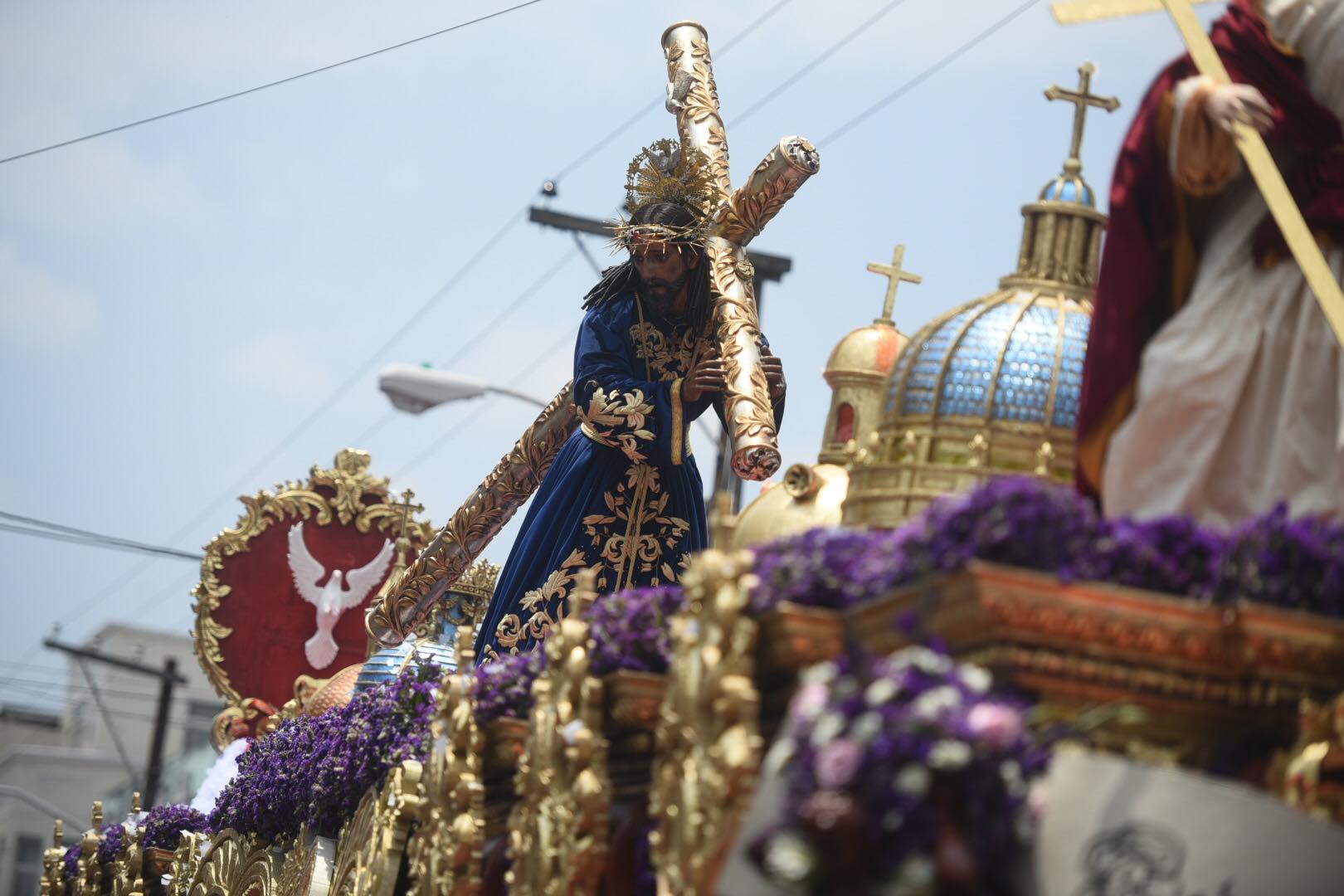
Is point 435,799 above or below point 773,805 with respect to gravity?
above

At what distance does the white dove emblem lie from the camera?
16094 millimetres

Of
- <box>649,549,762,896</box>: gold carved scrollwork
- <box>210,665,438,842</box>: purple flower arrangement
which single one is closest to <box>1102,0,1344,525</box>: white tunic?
<box>649,549,762,896</box>: gold carved scrollwork

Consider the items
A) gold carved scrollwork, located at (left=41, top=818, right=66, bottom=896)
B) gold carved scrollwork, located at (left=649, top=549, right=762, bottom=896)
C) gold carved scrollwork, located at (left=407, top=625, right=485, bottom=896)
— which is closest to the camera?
gold carved scrollwork, located at (left=649, top=549, right=762, bottom=896)

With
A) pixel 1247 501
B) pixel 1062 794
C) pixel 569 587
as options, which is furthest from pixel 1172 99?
pixel 569 587

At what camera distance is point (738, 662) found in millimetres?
5352

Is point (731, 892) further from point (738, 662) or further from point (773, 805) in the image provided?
point (738, 662)

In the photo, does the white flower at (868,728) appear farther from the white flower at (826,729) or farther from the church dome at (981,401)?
the church dome at (981,401)

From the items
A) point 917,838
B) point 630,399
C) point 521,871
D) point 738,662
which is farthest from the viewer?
point 630,399

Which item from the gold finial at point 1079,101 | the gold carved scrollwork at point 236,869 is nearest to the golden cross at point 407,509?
the gold carved scrollwork at point 236,869

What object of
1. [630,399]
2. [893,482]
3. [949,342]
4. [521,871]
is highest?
[630,399]

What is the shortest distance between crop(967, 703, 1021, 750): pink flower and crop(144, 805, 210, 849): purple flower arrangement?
9.77 metres

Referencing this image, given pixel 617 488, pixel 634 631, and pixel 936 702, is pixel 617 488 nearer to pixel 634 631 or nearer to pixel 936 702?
pixel 634 631

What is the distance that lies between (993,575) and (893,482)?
246cm

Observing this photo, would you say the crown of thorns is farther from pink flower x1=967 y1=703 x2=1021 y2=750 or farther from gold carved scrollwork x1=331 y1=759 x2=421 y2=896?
pink flower x1=967 y1=703 x2=1021 y2=750
